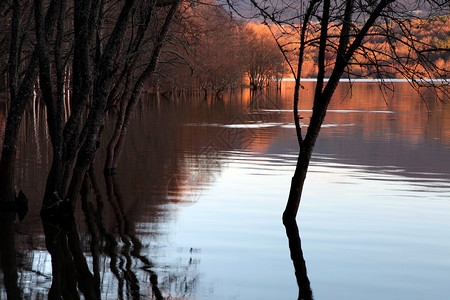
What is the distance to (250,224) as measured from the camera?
11258mm

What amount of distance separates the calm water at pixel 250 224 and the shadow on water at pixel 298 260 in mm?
88

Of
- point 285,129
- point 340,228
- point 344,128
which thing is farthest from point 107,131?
point 340,228

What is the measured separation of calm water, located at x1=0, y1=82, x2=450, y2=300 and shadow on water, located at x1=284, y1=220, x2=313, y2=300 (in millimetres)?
88

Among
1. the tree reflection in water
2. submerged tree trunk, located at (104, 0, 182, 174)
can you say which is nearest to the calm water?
the tree reflection in water

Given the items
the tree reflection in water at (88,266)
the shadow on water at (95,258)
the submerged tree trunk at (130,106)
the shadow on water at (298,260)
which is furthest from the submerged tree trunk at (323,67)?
the submerged tree trunk at (130,106)

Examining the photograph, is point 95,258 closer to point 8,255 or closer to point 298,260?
point 8,255

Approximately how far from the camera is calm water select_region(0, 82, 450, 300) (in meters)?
7.89

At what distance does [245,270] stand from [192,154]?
13.7 meters

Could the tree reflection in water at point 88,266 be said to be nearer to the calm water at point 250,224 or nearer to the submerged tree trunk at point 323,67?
the calm water at point 250,224

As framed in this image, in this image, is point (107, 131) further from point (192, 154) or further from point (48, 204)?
point (48, 204)

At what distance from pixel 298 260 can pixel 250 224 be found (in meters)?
2.27

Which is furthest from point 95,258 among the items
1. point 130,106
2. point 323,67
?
point 130,106

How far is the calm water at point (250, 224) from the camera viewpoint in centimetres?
789

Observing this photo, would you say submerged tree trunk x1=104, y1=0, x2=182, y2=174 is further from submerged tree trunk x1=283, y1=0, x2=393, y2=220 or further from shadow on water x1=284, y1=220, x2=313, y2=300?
shadow on water x1=284, y1=220, x2=313, y2=300
